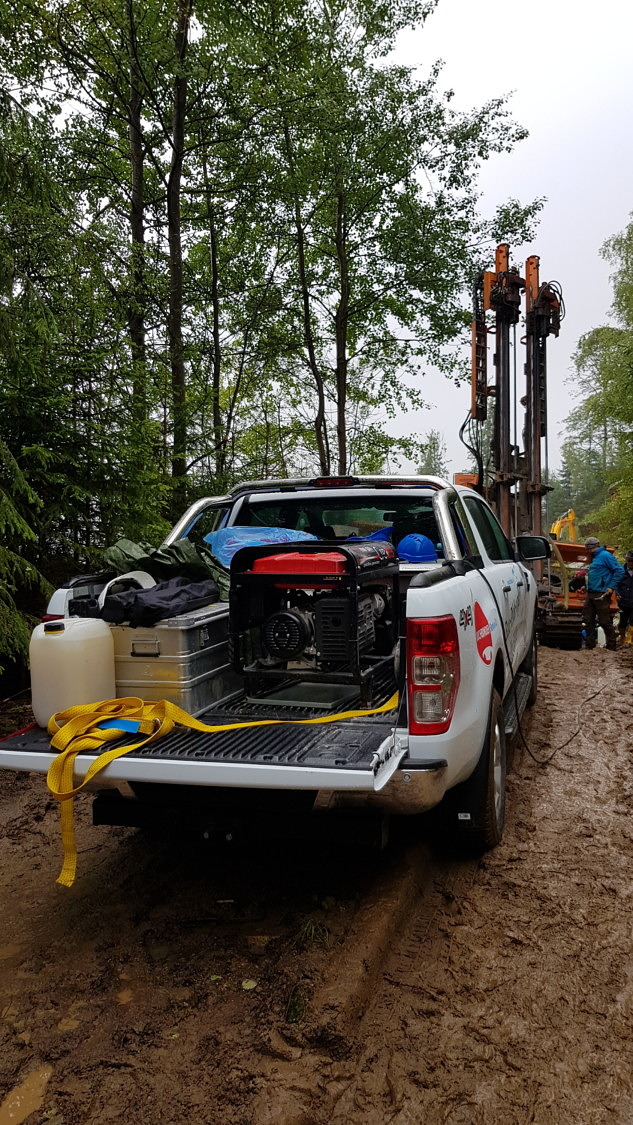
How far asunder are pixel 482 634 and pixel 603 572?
975 centimetres

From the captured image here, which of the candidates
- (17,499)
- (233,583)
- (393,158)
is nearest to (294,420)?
(393,158)

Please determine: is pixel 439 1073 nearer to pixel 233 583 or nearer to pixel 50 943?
pixel 50 943

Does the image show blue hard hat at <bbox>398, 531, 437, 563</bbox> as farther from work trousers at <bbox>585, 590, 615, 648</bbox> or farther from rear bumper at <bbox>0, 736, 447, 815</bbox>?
work trousers at <bbox>585, 590, 615, 648</bbox>

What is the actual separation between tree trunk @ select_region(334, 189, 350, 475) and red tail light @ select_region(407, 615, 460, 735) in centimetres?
1543

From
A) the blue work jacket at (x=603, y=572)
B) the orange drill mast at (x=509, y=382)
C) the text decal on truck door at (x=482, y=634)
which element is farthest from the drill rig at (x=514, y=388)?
the text decal on truck door at (x=482, y=634)

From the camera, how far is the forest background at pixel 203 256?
6707 millimetres

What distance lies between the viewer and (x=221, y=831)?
3170mm

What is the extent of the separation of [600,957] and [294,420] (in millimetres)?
18775

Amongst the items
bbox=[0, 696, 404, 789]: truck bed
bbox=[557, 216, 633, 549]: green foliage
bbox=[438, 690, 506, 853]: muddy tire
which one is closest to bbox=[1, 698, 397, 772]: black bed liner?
bbox=[0, 696, 404, 789]: truck bed

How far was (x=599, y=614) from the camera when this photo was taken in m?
12.8

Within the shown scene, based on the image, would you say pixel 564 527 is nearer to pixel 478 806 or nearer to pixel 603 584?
pixel 603 584

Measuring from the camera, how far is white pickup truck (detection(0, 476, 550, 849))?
2908 millimetres

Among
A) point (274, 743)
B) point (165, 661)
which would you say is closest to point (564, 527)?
point (165, 661)

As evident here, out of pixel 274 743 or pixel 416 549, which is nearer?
pixel 274 743
